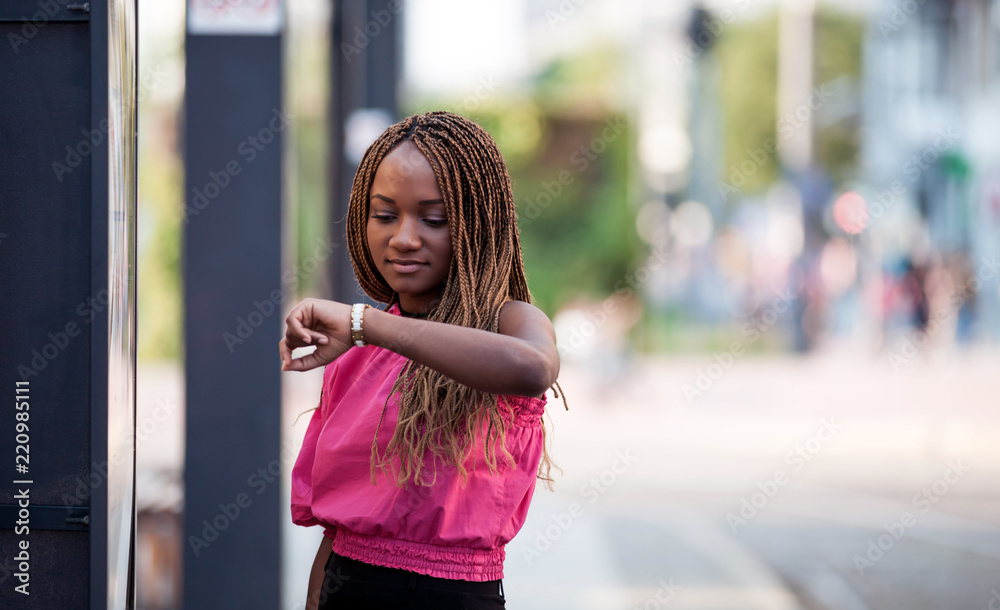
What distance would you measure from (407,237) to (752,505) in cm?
633

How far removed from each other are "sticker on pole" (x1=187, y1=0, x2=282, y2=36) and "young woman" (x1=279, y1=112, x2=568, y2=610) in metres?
2.03

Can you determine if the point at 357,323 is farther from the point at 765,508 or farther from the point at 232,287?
the point at 765,508

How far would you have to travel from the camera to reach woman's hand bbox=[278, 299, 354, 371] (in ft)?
5.15

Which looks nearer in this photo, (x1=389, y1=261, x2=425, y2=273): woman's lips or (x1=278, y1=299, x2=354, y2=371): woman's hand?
(x1=278, y1=299, x2=354, y2=371): woman's hand

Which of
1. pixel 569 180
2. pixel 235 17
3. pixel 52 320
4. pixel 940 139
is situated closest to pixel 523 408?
pixel 52 320

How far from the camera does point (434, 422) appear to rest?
1.83 meters

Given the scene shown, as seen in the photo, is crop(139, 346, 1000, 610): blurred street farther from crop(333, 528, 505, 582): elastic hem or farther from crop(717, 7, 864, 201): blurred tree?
crop(717, 7, 864, 201): blurred tree

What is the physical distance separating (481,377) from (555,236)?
1318 inches

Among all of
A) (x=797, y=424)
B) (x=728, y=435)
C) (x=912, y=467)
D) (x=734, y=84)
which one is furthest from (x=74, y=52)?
(x=734, y=84)

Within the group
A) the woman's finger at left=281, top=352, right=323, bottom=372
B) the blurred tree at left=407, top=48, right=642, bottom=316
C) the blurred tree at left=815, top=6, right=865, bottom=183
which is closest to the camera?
the woman's finger at left=281, top=352, right=323, bottom=372

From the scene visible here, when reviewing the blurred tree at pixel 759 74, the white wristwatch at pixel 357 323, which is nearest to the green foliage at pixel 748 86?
the blurred tree at pixel 759 74

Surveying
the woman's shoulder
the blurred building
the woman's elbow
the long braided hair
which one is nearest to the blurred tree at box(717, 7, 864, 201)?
the blurred building

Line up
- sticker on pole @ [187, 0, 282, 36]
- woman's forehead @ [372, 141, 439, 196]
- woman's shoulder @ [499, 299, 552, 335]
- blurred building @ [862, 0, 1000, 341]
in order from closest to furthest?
woman's shoulder @ [499, 299, 552, 335] → woman's forehead @ [372, 141, 439, 196] → sticker on pole @ [187, 0, 282, 36] → blurred building @ [862, 0, 1000, 341]

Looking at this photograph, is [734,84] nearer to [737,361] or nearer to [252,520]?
[737,361]
